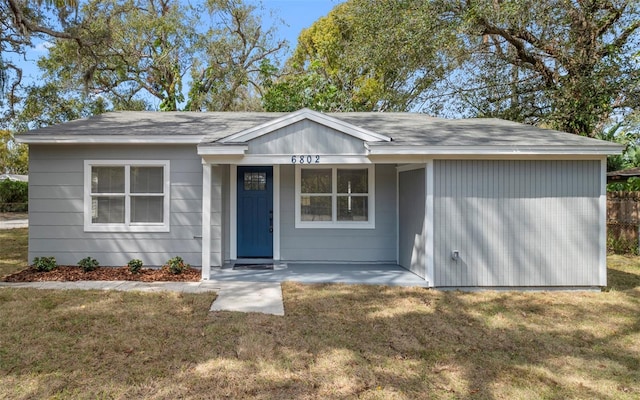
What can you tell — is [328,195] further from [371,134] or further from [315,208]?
[371,134]

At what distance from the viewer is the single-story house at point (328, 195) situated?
6.96 meters

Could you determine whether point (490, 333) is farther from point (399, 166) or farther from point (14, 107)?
point (14, 107)

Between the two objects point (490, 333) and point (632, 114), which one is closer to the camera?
point (490, 333)

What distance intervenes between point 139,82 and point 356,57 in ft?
43.1

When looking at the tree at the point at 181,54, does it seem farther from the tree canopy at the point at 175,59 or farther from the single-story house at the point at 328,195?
the single-story house at the point at 328,195

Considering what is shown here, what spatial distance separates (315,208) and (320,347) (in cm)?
472

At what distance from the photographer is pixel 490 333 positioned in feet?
16.4

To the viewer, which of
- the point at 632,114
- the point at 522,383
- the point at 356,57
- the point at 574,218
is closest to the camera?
the point at 522,383

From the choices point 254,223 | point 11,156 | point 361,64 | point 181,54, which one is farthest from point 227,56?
point 11,156

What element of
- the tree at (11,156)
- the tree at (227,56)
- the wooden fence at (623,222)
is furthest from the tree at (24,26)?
the tree at (11,156)

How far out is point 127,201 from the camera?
8.09 m

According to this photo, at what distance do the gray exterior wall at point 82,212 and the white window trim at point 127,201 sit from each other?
8cm

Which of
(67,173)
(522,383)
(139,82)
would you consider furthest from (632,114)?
(139,82)

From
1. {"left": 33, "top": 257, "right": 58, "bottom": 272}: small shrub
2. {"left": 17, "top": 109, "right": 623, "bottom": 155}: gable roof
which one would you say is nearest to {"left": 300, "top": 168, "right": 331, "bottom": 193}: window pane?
{"left": 17, "top": 109, "right": 623, "bottom": 155}: gable roof
